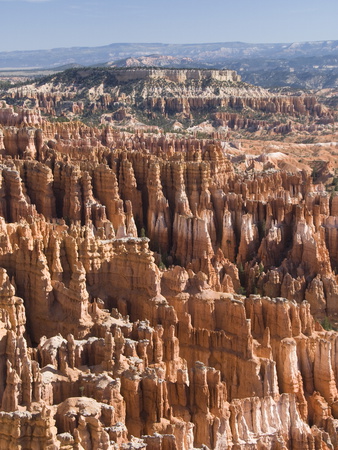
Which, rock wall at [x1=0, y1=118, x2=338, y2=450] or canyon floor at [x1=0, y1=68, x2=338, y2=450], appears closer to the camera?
rock wall at [x1=0, y1=118, x2=338, y2=450]

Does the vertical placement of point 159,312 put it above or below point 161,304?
below

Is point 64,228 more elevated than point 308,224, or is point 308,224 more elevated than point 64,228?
point 64,228

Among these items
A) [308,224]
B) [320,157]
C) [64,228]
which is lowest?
[320,157]

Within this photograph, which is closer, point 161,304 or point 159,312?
point 159,312

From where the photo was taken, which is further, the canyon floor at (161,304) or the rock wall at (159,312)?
the canyon floor at (161,304)


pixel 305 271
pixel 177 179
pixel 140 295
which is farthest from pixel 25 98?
pixel 140 295

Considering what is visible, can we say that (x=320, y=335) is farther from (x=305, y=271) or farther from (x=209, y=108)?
(x=209, y=108)

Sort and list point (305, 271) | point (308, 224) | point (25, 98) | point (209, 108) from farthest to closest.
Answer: point (209, 108) < point (25, 98) < point (308, 224) < point (305, 271)

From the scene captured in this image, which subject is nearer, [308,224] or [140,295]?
[140,295]
